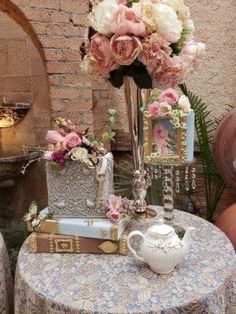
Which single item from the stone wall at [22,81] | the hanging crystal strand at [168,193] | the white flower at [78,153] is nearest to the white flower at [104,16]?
the white flower at [78,153]

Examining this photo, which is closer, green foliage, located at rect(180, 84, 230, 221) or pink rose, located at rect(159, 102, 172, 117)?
pink rose, located at rect(159, 102, 172, 117)

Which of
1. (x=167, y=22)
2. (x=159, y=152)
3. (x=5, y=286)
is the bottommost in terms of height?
(x=5, y=286)

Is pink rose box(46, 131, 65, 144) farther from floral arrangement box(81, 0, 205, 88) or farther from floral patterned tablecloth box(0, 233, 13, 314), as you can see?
floral patterned tablecloth box(0, 233, 13, 314)

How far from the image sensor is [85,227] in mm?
1133

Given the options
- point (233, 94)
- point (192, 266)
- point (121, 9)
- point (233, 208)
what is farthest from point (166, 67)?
point (233, 94)

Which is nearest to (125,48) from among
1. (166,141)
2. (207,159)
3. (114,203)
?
(166,141)

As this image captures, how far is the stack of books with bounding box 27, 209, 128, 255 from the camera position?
1129 millimetres

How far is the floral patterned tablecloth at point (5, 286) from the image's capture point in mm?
1181

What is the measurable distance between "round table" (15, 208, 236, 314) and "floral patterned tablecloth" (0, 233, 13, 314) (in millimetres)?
96

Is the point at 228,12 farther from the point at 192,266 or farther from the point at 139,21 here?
the point at 192,266

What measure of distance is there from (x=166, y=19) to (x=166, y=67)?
0.44 ft

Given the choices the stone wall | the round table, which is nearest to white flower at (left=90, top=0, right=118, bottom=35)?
the round table

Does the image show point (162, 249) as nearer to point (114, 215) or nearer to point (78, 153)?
point (114, 215)

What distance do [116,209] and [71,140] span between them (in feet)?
0.83
